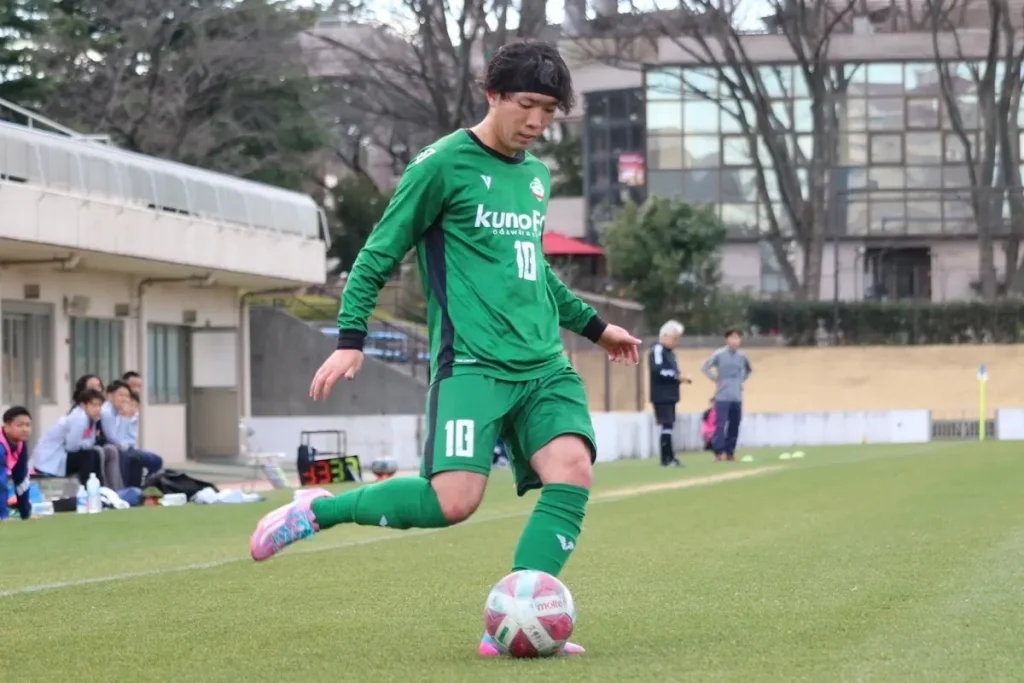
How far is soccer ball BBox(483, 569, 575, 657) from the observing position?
233 inches

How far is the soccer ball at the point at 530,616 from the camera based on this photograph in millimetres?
5918

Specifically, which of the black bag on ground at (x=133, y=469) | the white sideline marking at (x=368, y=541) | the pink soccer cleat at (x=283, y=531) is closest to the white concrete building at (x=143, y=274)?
the black bag on ground at (x=133, y=469)

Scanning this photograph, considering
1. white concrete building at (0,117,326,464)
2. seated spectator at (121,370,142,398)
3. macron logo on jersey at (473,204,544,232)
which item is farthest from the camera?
white concrete building at (0,117,326,464)

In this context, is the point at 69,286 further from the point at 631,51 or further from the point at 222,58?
the point at 631,51

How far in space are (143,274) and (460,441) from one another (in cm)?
2501

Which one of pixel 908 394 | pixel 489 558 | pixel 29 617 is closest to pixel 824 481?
pixel 489 558

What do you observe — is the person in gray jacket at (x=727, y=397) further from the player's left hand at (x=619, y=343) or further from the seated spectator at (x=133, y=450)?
the player's left hand at (x=619, y=343)

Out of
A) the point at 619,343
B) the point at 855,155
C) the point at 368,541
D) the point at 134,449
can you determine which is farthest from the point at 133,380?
the point at 855,155

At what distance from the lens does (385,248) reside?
6109 millimetres

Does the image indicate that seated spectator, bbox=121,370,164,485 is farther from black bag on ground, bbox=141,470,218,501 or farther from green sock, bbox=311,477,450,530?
green sock, bbox=311,477,450,530

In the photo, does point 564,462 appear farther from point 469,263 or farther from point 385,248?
point 385,248

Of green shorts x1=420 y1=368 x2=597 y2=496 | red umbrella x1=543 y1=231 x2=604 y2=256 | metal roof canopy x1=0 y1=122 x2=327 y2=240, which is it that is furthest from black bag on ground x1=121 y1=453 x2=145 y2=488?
red umbrella x1=543 y1=231 x2=604 y2=256

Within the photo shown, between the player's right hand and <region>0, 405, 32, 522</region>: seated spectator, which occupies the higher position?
the player's right hand

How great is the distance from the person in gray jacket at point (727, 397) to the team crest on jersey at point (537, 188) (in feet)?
67.0
